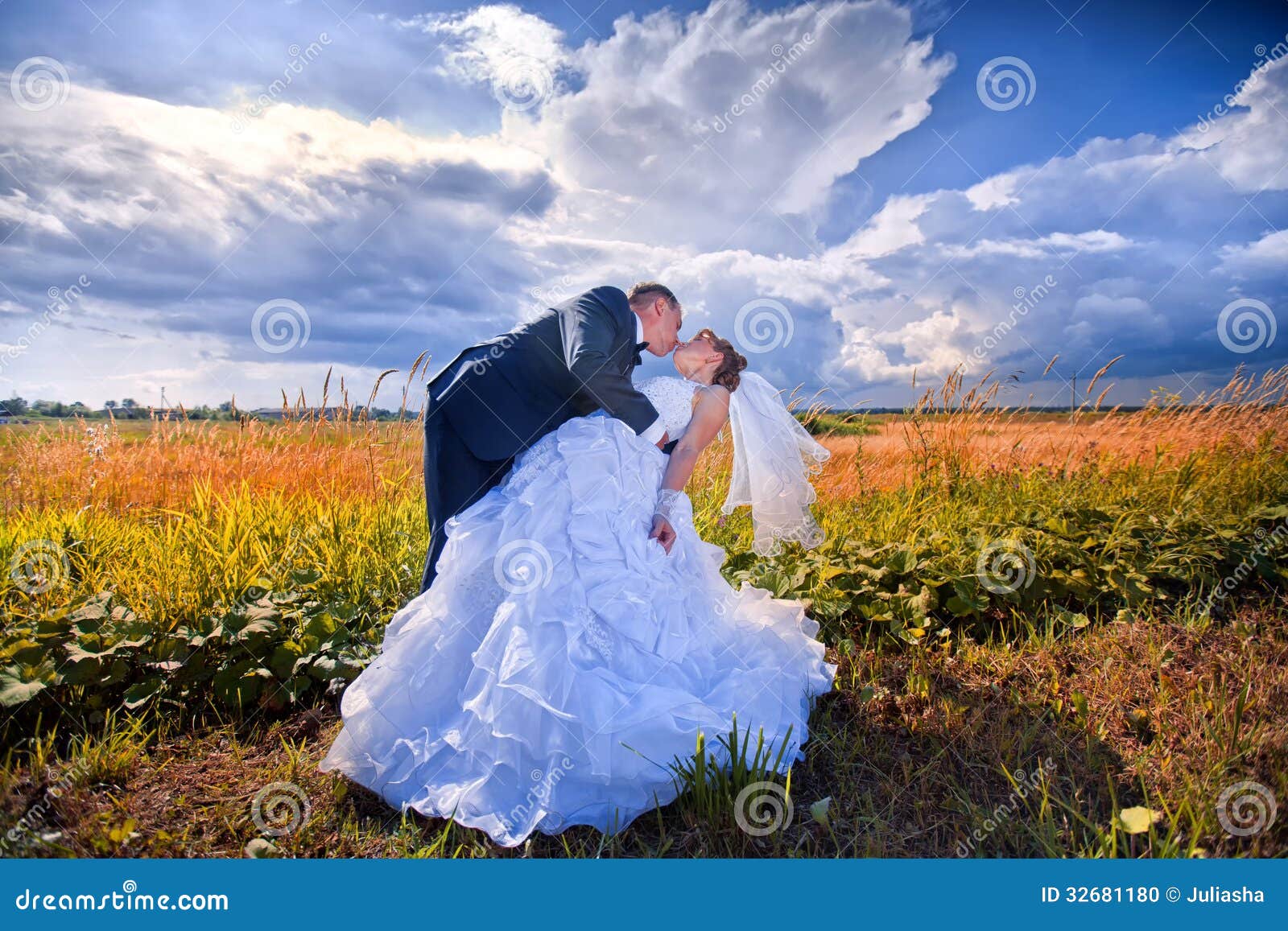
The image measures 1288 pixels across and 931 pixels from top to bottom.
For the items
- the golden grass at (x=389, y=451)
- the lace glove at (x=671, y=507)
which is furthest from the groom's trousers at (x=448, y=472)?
the golden grass at (x=389, y=451)

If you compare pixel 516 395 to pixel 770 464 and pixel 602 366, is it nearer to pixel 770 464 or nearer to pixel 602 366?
pixel 602 366

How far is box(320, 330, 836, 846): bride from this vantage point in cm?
240

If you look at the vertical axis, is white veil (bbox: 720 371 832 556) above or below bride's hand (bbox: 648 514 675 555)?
above

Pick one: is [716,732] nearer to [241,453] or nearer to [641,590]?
[641,590]

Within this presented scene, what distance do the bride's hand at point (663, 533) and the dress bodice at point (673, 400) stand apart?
48 centimetres

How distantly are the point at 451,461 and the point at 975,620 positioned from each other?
117 inches

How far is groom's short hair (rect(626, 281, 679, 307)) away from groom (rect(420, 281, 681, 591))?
285 mm

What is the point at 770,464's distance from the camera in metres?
3.67

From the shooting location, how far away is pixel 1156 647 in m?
3.59

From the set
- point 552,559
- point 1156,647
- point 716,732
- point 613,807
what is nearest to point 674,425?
point 552,559

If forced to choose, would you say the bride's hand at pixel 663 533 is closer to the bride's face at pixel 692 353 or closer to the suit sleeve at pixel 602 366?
the suit sleeve at pixel 602 366

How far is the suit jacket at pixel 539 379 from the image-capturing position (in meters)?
2.83

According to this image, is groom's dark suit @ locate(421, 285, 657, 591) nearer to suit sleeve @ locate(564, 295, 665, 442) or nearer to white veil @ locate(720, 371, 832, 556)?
suit sleeve @ locate(564, 295, 665, 442)

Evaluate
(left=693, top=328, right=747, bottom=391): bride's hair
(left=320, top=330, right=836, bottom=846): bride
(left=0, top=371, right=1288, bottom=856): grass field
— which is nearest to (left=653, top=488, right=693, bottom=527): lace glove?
(left=320, top=330, right=836, bottom=846): bride
